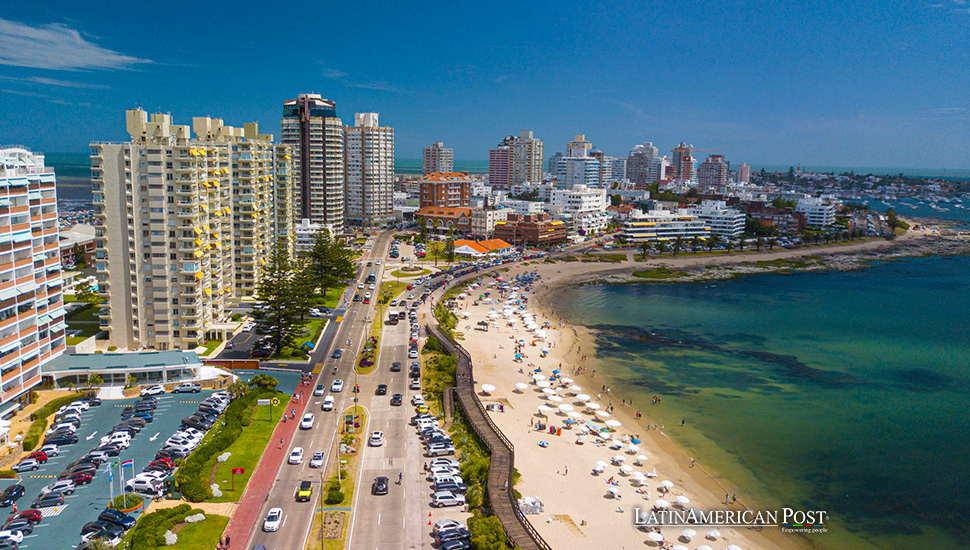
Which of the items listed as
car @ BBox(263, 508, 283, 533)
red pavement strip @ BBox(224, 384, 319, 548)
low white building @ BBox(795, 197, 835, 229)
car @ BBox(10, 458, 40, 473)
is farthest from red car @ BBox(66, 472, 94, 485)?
low white building @ BBox(795, 197, 835, 229)

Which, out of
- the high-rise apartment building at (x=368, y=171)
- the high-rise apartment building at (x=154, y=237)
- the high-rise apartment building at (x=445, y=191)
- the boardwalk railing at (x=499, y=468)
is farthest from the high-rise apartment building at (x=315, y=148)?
the boardwalk railing at (x=499, y=468)

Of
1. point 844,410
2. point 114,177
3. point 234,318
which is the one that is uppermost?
point 114,177

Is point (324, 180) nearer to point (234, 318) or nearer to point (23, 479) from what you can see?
point (234, 318)

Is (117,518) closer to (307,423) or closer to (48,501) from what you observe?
(48,501)

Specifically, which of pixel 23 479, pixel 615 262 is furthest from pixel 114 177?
pixel 615 262

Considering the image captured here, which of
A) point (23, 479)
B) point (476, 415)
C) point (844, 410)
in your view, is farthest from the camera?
point (844, 410)

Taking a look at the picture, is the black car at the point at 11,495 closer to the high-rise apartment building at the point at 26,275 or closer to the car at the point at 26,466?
the car at the point at 26,466

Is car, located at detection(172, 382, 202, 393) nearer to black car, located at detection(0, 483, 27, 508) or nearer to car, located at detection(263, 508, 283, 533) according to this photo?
black car, located at detection(0, 483, 27, 508)
